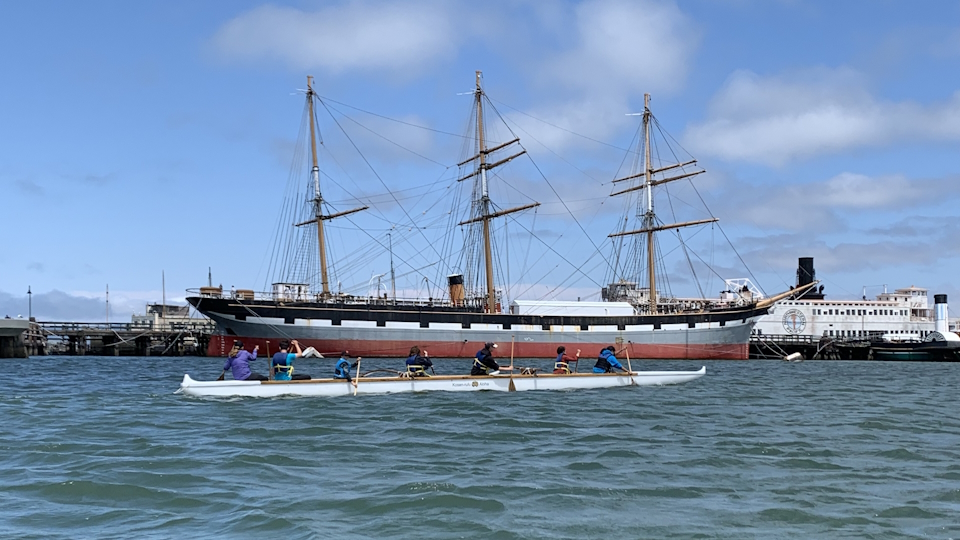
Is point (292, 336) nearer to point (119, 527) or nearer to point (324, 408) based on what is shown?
point (324, 408)

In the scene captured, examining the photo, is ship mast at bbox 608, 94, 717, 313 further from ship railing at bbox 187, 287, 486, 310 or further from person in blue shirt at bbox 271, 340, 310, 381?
person in blue shirt at bbox 271, 340, 310, 381

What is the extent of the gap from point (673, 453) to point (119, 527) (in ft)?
31.8

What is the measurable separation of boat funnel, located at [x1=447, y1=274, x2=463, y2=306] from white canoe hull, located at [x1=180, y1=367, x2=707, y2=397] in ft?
101

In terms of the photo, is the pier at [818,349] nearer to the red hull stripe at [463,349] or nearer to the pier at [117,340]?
the red hull stripe at [463,349]

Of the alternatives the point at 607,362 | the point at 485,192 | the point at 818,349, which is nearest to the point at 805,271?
the point at 818,349

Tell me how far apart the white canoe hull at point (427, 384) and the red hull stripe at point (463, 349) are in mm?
23847

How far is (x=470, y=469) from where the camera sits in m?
13.7

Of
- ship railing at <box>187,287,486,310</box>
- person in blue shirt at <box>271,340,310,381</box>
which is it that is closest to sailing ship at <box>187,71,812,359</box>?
ship railing at <box>187,287,486,310</box>

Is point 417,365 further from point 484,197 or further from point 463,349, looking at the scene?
point 484,197

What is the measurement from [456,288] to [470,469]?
4849cm

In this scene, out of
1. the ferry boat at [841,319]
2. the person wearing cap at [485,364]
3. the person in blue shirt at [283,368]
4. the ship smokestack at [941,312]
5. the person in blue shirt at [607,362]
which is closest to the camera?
the person in blue shirt at [283,368]

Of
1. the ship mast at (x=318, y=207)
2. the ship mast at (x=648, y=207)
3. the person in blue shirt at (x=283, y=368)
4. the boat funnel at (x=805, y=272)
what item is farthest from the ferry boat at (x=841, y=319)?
the person in blue shirt at (x=283, y=368)

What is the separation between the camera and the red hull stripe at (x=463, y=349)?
5322 centimetres

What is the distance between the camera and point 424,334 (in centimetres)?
5544
